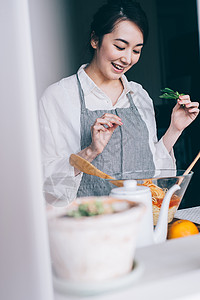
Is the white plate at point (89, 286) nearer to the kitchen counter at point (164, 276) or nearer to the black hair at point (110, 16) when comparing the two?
the kitchen counter at point (164, 276)

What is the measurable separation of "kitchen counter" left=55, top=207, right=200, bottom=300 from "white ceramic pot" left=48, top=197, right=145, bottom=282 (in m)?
0.02

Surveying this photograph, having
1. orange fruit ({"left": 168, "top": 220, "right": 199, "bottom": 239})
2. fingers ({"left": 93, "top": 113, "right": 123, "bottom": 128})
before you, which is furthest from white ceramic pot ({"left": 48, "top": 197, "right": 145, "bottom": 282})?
fingers ({"left": 93, "top": 113, "right": 123, "bottom": 128})

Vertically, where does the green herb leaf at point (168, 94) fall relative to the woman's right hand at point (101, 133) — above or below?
above

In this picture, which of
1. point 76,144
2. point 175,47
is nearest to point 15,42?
point 76,144

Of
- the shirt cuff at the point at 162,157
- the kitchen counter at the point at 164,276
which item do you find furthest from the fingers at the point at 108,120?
the kitchen counter at the point at 164,276

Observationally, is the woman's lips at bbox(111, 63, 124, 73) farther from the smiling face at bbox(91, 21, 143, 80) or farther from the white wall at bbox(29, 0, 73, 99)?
the white wall at bbox(29, 0, 73, 99)

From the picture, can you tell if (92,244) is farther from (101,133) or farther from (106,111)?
(106,111)

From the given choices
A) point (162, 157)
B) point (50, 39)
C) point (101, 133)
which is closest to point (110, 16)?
point (50, 39)

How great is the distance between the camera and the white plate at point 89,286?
0.44m

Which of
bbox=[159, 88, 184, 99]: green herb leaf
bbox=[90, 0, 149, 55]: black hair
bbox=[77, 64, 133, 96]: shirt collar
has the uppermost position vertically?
bbox=[90, 0, 149, 55]: black hair

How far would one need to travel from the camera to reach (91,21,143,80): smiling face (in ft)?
4.90

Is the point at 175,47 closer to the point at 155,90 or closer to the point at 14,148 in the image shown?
the point at 155,90

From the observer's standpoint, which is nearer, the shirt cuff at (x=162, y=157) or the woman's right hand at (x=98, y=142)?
the woman's right hand at (x=98, y=142)

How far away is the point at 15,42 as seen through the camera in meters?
0.42
